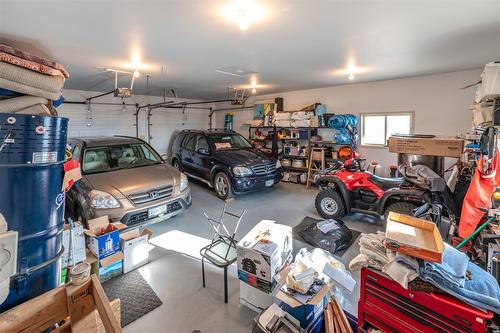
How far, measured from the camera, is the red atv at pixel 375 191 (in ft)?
10.4

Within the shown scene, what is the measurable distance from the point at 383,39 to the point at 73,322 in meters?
3.67

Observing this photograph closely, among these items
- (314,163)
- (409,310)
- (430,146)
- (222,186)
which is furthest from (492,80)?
(222,186)

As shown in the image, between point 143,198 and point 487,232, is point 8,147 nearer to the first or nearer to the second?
point 143,198

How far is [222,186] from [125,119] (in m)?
4.29

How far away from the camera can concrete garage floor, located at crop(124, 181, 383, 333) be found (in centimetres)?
195

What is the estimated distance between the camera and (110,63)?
3.68 m

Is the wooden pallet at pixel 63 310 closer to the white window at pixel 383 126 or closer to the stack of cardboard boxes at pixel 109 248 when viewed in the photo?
the stack of cardboard boxes at pixel 109 248

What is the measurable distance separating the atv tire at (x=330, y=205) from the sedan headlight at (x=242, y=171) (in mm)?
1551

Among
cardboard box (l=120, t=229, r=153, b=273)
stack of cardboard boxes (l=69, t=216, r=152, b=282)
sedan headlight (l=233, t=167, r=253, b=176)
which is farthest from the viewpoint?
sedan headlight (l=233, t=167, r=253, b=176)

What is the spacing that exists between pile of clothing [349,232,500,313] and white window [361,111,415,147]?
15.2 feet

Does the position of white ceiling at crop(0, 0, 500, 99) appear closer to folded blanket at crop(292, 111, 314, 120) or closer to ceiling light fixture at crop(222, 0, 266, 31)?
ceiling light fixture at crop(222, 0, 266, 31)

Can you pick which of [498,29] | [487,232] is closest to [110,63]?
[498,29]

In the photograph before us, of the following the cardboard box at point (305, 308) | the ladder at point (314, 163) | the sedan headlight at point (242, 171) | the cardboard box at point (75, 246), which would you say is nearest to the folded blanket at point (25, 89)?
the cardboard box at point (75, 246)

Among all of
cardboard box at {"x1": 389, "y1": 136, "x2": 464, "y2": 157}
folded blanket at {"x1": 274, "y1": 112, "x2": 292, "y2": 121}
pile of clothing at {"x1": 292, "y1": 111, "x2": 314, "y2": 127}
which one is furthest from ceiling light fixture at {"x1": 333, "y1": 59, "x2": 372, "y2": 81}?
folded blanket at {"x1": 274, "y1": 112, "x2": 292, "y2": 121}
